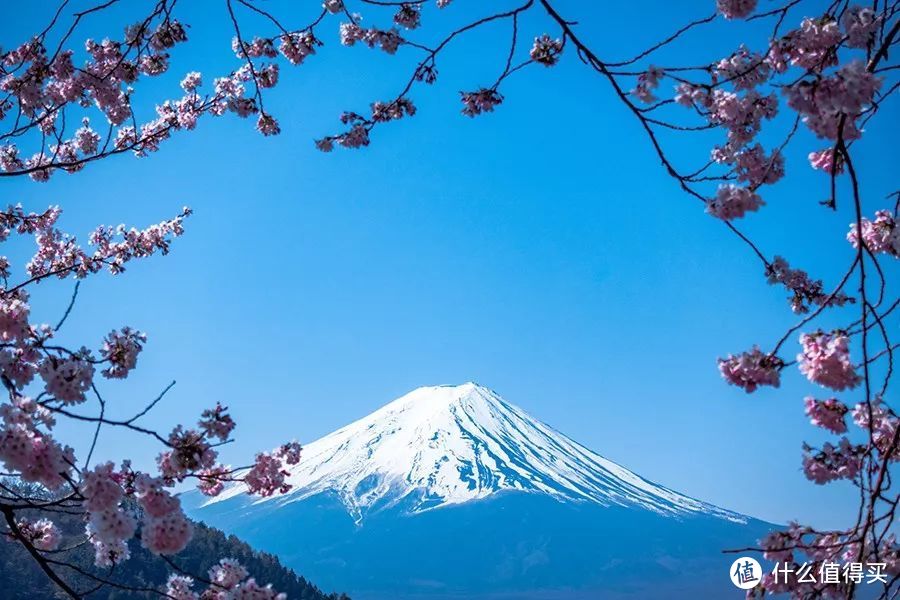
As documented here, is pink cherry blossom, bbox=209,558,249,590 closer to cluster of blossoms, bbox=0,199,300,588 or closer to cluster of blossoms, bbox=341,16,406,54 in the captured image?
cluster of blossoms, bbox=0,199,300,588

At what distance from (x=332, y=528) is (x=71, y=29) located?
8965 centimetres

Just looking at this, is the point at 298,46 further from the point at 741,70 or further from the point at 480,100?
the point at 741,70

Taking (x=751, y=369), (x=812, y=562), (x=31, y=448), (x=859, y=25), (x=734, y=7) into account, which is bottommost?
(x=812, y=562)

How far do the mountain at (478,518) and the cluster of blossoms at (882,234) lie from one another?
7439 cm

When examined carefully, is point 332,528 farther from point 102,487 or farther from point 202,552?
point 102,487

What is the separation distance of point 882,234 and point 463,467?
310ft

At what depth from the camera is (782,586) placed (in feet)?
9.89

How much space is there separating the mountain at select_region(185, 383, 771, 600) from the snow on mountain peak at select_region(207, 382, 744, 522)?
0.19 meters

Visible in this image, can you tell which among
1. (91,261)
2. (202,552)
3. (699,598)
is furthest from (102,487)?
(699,598)

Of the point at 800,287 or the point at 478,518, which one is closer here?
the point at 800,287

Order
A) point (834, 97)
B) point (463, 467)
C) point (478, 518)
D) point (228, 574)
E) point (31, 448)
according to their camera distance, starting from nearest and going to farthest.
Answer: point (834, 97) → point (31, 448) → point (228, 574) → point (478, 518) → point (463, 467)

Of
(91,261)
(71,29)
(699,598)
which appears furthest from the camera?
(699,598)

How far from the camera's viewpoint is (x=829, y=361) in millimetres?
2266

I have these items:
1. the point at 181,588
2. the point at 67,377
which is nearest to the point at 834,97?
the point at 67,377
